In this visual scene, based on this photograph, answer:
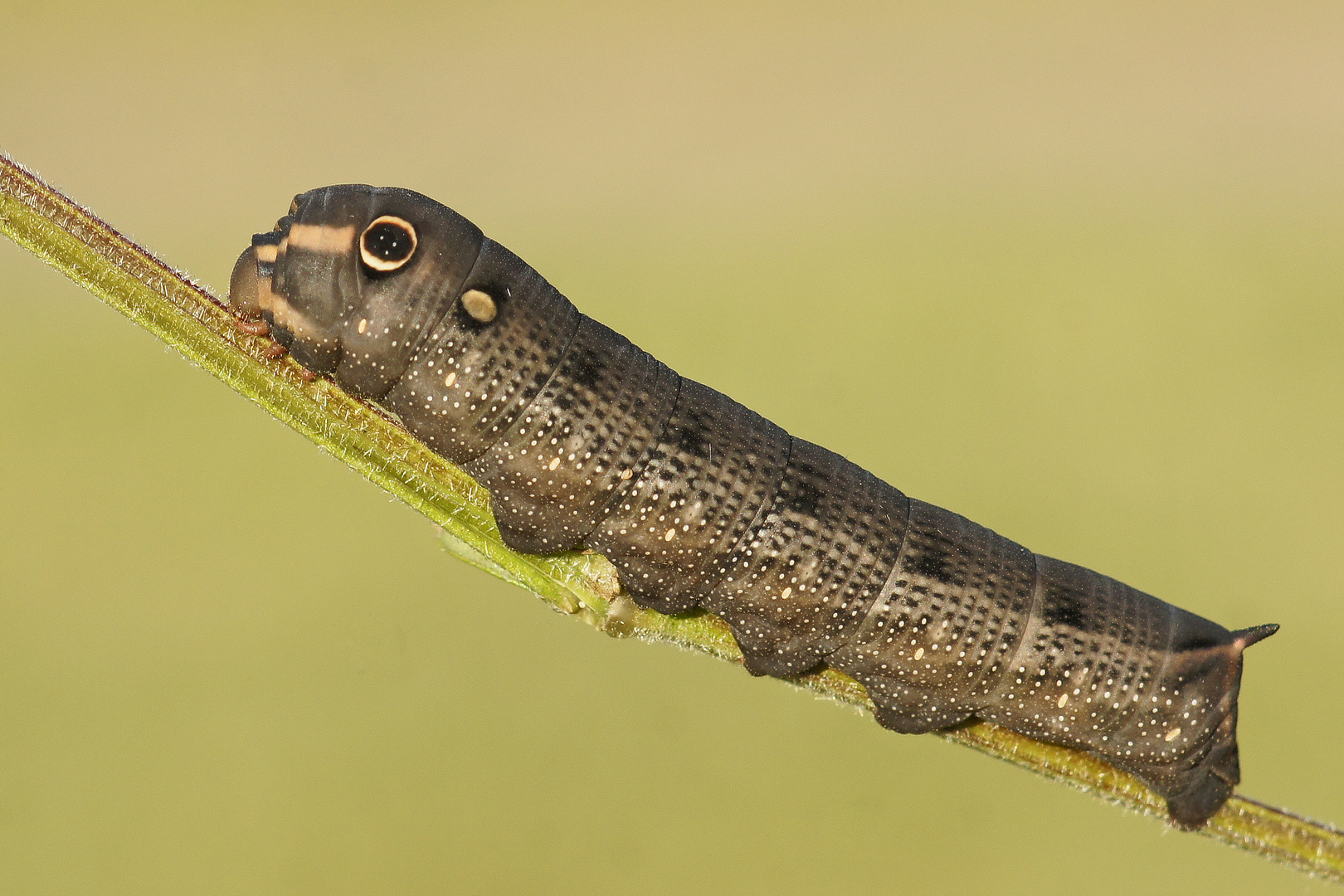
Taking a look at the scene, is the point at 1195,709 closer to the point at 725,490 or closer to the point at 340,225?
the point at 725,490

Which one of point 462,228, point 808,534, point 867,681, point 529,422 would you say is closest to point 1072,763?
point 867,681

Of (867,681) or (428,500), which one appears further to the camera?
(867,681)

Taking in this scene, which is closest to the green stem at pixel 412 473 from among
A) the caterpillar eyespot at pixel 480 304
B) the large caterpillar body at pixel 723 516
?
the large caterpillar body at pixel 723 516

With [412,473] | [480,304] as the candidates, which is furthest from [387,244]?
[412,473]

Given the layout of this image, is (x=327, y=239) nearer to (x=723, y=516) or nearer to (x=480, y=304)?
(x=480, y=304)

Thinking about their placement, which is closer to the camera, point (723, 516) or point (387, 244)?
point (387, 244)
